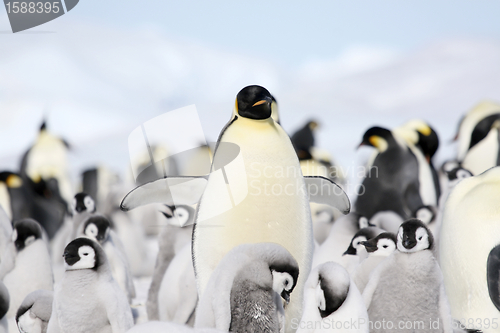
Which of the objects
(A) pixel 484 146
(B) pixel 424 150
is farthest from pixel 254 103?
(B) pixel 424 150

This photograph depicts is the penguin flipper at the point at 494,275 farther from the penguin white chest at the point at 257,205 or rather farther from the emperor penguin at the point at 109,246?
the emperor penguin at the point at 109,246

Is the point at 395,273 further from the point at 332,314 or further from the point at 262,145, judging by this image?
the point at 262,145

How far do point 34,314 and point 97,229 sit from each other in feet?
3.86

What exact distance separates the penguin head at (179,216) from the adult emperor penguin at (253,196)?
1.36 meters

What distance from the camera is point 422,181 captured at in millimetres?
6266

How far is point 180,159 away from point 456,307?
8632mm

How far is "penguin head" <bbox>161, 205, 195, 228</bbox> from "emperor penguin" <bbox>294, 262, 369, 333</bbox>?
6.21ft

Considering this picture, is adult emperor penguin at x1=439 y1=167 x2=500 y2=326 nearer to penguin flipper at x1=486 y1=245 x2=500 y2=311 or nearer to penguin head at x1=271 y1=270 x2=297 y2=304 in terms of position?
penguin flipper at x1=486 y1=245 x2=500 y2=311

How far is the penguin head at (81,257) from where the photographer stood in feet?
8.73

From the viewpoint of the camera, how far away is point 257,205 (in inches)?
97.1

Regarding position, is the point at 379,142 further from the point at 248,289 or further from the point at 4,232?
the point at 248,289

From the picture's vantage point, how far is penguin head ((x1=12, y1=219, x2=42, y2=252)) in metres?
3.50

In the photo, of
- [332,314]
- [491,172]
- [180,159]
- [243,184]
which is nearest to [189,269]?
[243,184]

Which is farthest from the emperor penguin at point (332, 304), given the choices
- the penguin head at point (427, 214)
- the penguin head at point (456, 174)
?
the penguin head at point (456, 174)
